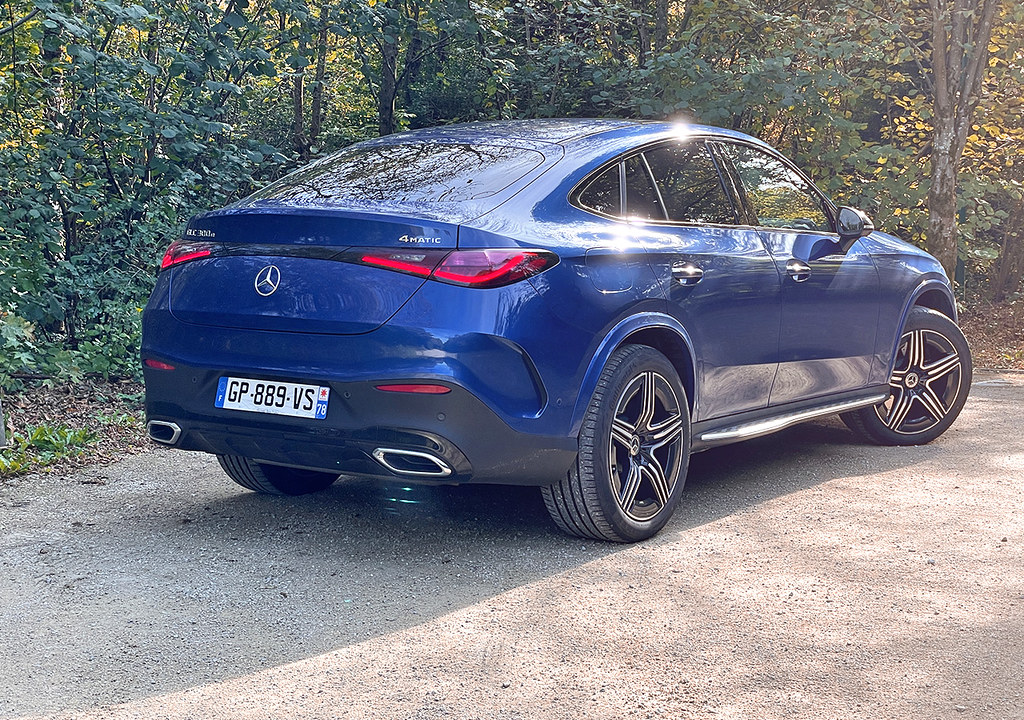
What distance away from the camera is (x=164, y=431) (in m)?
4.65

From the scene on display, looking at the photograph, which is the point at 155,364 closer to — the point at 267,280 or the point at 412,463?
the point at 267,280

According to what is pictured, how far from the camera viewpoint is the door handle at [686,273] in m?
4.95

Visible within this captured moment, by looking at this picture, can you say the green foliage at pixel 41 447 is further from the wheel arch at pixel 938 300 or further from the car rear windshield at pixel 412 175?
the wheel arch at pixel 938 300

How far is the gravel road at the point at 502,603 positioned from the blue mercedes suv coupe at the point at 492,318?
0.37 m

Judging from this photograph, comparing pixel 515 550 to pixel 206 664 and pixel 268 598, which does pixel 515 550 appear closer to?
pixel 268 598

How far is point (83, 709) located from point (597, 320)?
7.42 ft

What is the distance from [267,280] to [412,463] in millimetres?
871

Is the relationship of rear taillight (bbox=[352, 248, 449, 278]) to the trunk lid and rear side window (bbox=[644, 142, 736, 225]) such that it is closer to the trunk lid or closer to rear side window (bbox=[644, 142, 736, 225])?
the trunk lid

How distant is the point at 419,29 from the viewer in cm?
1121

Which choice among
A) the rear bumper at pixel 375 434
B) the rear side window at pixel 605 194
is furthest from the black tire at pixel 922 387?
the rear bumper at pixel 375 434

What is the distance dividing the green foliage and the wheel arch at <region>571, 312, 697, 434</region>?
331cm

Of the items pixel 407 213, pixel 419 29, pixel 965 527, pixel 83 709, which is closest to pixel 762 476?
pixel 965 527

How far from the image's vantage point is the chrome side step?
5359 millimetres

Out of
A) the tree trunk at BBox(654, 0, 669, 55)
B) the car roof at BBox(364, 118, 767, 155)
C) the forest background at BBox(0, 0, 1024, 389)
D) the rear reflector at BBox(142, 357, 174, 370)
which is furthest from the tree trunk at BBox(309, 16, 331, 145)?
the rear reflector at BBox(142, 357, 174, 370)
